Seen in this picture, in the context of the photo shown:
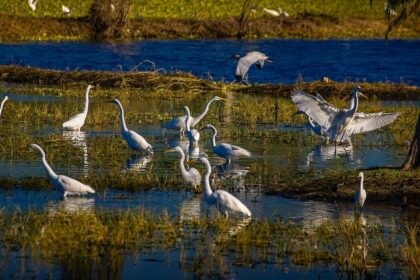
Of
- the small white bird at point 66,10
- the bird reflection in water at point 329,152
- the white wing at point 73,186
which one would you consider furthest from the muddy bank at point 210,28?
the white wing at point 73,186

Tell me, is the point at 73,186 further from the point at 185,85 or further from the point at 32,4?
the point at 32,4

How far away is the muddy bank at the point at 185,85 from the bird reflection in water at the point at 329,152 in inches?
375

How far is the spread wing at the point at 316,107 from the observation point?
20.1 meters

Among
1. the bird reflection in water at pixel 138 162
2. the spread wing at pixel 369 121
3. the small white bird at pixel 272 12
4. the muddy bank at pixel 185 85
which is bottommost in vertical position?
the bird reflection in water at pixel 138 162

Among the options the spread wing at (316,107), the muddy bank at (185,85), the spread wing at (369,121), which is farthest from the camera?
the muddy bank at (185,85)

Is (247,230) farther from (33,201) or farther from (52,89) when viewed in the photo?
(52,89)

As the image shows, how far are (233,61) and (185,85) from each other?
51.8 feet

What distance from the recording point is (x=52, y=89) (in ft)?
104

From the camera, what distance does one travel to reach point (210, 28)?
2368 inches

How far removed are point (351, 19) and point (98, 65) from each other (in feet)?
89.5

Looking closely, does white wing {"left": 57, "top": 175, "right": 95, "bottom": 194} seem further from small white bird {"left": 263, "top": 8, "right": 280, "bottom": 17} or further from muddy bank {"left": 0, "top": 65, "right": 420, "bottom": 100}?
small white bird {"left": 263, "top": 8, "right": 280, "bottom": 17}

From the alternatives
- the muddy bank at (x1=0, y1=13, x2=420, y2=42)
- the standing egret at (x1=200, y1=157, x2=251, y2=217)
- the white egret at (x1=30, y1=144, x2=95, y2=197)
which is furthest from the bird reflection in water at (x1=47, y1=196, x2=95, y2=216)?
the muddy bank at (x1=0, y1=13, x2=420, y2=42)

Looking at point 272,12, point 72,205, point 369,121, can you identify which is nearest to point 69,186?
point 72,205

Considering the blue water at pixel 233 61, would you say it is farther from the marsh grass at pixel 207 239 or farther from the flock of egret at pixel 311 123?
the marsh grass at pixel 207 239
